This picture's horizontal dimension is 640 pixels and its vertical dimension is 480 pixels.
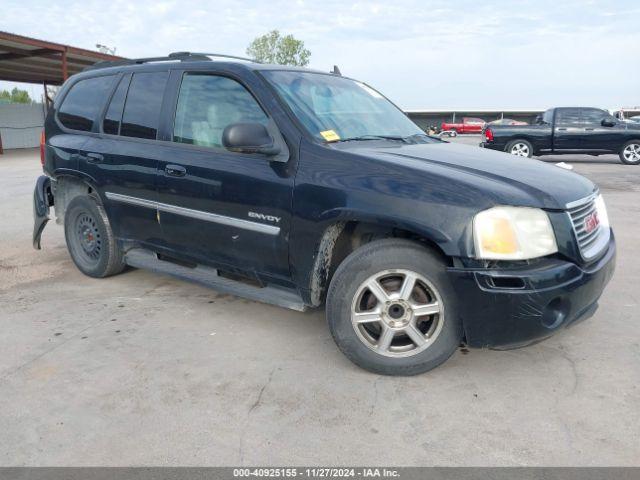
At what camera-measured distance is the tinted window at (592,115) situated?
50.6ft

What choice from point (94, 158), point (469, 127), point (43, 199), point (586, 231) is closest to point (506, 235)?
point (586, 231)

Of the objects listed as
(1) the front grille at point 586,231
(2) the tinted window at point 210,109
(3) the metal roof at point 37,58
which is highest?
(3) the metal roof at point 37,58

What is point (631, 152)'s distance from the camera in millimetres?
15633

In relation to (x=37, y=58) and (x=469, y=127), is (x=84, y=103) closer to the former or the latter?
(x=37, y=58)

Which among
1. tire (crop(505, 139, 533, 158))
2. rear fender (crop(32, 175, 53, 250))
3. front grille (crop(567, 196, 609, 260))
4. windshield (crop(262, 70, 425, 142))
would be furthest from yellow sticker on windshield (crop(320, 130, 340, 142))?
tire (crop(505, 139, 533, 158))

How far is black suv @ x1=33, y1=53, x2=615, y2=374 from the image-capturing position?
9.11 feet

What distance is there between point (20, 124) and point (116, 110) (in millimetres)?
29074

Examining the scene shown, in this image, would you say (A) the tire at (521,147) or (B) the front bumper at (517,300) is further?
(A) the tire at (521,147)

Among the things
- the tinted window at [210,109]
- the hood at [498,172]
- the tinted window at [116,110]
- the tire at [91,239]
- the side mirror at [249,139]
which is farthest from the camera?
the tire at [91,239]

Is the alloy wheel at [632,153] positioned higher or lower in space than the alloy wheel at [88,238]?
higher

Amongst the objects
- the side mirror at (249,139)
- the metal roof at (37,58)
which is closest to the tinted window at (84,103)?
the side mirror at (249,139)

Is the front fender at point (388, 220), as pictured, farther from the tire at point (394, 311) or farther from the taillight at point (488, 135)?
the taillight at point (488, 135)

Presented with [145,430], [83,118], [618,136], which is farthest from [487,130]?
[145,430]

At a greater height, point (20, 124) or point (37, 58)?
point (37, 58)
